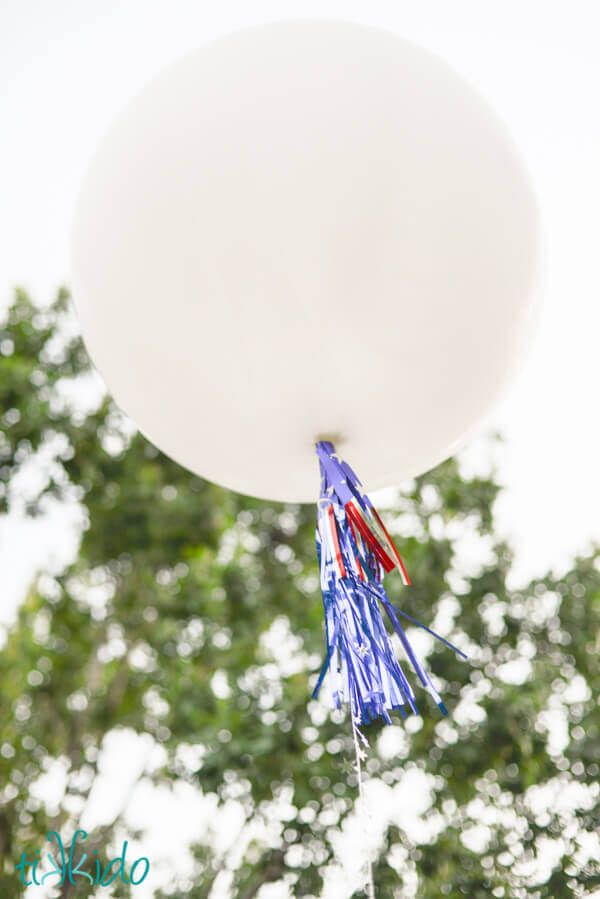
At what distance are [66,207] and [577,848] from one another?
3683 millimetres

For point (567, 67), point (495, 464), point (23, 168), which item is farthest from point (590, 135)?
point (23, 168)

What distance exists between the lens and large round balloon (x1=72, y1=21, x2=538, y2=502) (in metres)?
1.14

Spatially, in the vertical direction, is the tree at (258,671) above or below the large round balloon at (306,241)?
below

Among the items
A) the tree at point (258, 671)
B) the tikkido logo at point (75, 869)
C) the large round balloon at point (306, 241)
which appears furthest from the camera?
the tree at point (258, 671)

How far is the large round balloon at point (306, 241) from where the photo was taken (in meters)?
1.14

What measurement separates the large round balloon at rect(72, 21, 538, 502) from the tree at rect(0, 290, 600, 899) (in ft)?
7.11

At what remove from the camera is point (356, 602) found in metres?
1.26

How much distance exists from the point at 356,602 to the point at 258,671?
99.8 inches

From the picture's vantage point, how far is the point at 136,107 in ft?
4.25

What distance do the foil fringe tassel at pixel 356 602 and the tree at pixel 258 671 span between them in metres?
1.97

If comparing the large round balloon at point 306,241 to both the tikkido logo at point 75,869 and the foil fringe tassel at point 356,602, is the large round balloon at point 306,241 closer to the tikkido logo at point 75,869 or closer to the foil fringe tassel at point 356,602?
the foil fringe tassel at point 356,602

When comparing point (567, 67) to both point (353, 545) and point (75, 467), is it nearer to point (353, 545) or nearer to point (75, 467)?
point (353, 545)

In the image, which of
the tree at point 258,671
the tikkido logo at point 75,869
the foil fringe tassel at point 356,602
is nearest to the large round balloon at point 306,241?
the foil fringe tassel at point 356,602

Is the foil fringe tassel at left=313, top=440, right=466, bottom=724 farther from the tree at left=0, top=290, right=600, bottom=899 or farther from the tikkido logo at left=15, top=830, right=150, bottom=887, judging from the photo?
the tree at left=0, top=290, right=600, bottom=899
